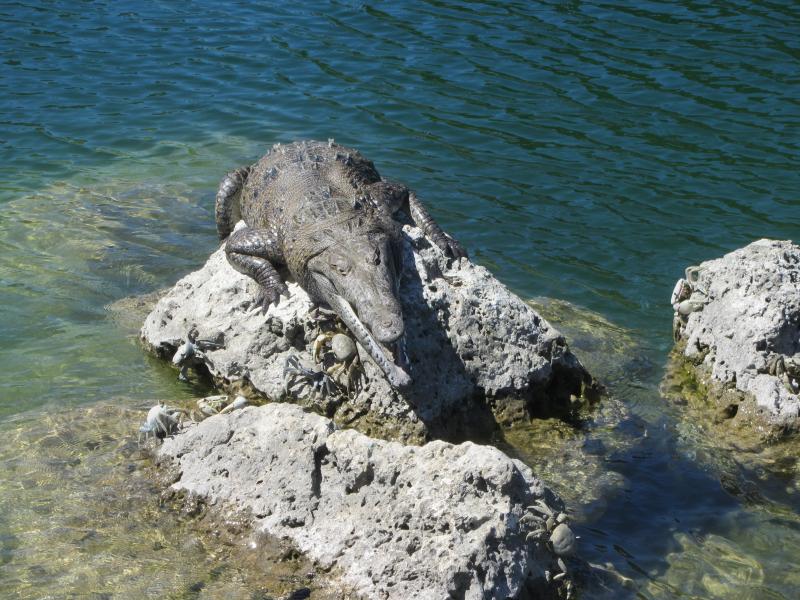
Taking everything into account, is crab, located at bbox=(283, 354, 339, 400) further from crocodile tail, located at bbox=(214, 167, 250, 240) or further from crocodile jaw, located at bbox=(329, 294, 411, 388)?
crocodile tail, located at bbox=(214, 167, 250, 240)

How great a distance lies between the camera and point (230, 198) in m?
8.38

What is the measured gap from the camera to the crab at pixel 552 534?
4492 millimetres

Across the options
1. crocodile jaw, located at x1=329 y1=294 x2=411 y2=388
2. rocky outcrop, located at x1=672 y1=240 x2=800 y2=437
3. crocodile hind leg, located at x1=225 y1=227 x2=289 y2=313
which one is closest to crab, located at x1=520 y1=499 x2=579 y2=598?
crocodile jaw, located at x1=329 y1=294 x2=411 y2=388

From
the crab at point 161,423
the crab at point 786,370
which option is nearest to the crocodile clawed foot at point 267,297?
the crab at point 161,423

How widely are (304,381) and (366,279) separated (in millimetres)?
720

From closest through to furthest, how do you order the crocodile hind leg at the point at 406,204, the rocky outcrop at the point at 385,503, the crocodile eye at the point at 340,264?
1. the rocky outcrop at the point at 385,503
2. the crocodile eye at the point at 340,264
3. the crocodile hind leg at the point at 406,204

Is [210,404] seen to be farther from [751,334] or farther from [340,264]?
[751,334]

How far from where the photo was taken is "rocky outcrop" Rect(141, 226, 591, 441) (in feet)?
19.3

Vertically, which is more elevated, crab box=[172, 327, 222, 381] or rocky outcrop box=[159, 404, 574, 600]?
rocky outcrop box=[159, 404, 574, 600]

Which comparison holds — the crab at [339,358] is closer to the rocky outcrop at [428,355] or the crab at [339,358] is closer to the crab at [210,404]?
the rocky outcrop at [428,355]

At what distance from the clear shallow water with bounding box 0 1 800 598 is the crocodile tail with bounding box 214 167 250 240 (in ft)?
2.37

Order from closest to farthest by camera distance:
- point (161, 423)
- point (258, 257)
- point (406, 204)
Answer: point (161, 423)
point (258, 257)
point (406, 204)

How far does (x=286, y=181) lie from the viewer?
24.9 ft

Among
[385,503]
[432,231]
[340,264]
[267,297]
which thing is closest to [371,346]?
[340,264]
